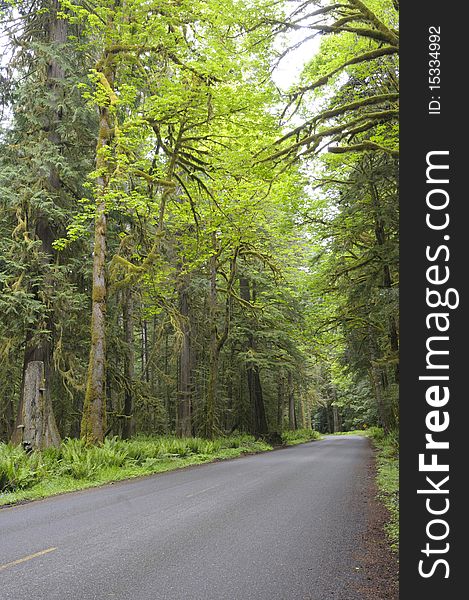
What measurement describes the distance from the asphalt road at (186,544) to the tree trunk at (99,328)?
12.7 ft

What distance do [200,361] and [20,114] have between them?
18420 millimetres

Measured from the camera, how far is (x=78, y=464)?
11.4m

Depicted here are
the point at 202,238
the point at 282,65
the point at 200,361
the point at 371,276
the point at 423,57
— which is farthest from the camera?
the point at 200,361

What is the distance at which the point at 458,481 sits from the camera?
269 centimetres

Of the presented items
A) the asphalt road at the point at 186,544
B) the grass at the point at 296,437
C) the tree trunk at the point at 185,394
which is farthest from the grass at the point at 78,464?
the grass at the point at 296,437

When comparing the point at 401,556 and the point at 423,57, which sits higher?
the point at 423,57

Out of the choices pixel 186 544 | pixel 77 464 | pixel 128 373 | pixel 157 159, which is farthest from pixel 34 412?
pixel 186 544

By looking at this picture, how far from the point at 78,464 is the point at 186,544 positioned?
6.52 meters

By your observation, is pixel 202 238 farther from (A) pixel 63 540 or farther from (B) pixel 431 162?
(B) pixel 431 162

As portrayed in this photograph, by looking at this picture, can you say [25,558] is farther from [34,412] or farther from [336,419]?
[336,419]

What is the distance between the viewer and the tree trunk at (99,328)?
1371 centimetres

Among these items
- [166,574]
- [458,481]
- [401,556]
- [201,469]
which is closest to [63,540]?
[166,574]

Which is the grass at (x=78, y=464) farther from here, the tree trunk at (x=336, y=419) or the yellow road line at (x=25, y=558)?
the tree trunk at (x=336, y=419)

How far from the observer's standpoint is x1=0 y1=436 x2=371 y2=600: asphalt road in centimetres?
429
